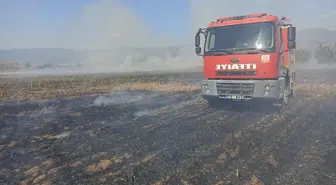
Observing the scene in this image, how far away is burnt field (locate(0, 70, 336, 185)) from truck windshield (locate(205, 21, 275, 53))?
1.99 m

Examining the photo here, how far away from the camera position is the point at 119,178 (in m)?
4.01

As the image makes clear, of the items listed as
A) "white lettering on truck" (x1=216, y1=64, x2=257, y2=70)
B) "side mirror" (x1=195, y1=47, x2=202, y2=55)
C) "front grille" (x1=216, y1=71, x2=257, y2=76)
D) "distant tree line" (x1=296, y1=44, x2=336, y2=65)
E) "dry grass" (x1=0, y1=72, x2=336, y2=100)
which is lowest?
"dry grass" (x1=0, y1=72, x2=336, y2=100)

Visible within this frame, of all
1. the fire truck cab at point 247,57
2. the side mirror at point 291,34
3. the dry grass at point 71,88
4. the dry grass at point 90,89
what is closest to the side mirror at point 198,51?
the fire truck cab at point 247,57

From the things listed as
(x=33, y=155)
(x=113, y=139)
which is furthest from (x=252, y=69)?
(x=33, y=155)

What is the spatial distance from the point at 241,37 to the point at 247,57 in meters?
0.66

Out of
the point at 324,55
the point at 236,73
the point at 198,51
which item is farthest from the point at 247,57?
the point at 324,55

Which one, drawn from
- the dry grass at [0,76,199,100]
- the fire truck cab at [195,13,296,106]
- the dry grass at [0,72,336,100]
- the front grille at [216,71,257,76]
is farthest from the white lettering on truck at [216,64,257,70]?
the dry grass at [0,76,199,100]

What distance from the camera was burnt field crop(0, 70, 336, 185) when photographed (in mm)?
4093

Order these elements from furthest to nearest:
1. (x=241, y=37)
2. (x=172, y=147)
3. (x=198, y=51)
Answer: (x=198, y=51), (x=241, y=37), (x=172, y=147)

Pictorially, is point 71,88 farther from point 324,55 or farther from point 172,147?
point 324,55

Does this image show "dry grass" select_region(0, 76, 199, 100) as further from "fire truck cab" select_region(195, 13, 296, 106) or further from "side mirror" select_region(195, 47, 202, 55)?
"fire truck cab" select_region(195, 13, 296, 106)

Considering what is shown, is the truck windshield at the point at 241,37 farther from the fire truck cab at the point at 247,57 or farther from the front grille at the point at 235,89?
the front grille at the point at 235,89

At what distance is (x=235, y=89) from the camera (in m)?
8.32

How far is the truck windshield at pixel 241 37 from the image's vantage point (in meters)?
7.80
